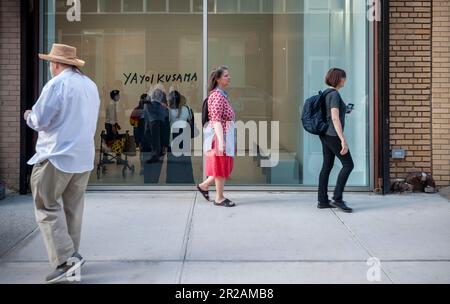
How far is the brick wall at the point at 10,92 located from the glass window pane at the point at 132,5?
151 cm

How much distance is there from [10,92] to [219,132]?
→ 307 centimetres

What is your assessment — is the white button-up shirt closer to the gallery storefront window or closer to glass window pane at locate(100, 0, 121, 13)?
the gallery storefront window

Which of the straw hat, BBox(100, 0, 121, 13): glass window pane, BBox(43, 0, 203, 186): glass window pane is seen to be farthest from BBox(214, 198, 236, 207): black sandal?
BBox(100, 0, 121, 13): glass window pane

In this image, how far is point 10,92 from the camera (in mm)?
8398

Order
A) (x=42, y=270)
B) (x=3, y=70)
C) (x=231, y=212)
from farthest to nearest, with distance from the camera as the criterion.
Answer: (x=3, y=70) → (x=231, y=212) → (x=42, y=270)

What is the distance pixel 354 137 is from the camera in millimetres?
8875

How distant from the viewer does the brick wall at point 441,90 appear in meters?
8.38

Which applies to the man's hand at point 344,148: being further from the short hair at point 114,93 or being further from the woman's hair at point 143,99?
the short hair at point 114,93

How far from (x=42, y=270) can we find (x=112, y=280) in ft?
2.24

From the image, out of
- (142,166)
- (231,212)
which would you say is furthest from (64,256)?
(142,166)

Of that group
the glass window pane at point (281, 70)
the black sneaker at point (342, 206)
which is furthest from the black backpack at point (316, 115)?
the glass window pane at point (281, 70)

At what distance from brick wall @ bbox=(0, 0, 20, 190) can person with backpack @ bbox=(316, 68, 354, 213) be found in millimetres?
4122
